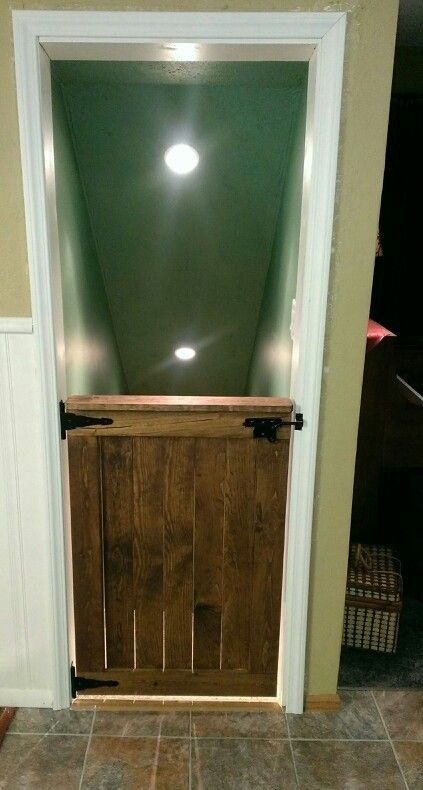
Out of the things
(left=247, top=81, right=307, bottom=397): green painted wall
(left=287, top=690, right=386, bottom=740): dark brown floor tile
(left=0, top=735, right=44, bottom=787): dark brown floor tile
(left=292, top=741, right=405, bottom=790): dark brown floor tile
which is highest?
(left=247, top=81, right=307, bottom=397): green painted wall

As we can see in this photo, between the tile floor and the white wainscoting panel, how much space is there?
0.15 metres

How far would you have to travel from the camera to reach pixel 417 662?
92.5 inches

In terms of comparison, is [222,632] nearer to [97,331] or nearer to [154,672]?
[154,672]

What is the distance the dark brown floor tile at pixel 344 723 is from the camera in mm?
1940

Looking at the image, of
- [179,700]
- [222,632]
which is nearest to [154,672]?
[179,700]

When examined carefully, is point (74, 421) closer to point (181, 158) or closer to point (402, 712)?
point (181, 158)

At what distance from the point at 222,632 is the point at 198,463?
677 mm

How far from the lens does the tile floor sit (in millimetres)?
1755

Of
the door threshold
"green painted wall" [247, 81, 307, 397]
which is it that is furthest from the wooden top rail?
the door threshold

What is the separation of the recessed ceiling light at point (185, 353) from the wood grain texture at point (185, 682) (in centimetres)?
222

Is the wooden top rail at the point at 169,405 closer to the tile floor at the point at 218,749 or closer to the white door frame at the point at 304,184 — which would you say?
the white door frame at the point at 304,184

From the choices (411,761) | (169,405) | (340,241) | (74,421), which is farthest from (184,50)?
(411,761)

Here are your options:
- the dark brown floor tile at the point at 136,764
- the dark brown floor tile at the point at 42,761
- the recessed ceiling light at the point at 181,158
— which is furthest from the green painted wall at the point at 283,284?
the dark brown floor tile at the point at 42,761

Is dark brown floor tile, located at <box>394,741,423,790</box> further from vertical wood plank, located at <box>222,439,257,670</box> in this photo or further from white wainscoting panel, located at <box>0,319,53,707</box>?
white wainscoting panel, located at <box>0,319,53,707</box>
